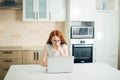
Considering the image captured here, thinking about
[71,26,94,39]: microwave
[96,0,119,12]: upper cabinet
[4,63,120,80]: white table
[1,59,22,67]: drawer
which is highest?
[96,0,119,12]: upper cabinet

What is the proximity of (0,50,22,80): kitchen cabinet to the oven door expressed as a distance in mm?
1206

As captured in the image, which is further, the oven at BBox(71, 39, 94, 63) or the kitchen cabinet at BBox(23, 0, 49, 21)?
the kitchen cabinet at BBox(23, 0, 49, 21)

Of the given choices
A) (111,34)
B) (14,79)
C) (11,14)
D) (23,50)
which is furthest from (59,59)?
(11,14)

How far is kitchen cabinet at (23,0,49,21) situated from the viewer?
187 inches

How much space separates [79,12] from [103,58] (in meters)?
1.19

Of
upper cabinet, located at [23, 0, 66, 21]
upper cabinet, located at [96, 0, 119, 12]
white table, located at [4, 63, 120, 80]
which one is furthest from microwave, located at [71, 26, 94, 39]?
white table, located at [4, 63, 120, 80]

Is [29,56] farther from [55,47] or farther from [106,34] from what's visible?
[106,34]

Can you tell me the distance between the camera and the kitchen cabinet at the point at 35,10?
15.6 feet

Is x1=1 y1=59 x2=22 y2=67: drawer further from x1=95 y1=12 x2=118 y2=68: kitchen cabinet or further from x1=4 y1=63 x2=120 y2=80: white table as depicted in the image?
x1=95 y1=12 x2=118 y2=68: kitchen cabinet

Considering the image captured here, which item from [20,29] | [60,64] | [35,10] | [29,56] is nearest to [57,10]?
[35,10]

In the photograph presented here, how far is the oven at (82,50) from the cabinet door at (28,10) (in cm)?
111

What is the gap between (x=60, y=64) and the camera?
9.06 ft

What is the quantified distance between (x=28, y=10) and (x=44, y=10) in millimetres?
361

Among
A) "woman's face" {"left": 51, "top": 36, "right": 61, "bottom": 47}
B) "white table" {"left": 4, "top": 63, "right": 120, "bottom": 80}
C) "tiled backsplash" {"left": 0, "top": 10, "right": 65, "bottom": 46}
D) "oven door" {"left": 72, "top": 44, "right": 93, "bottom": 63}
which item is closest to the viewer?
"white table" {"left": 4, "top": 63, "right": 120, "bottom": 80}
